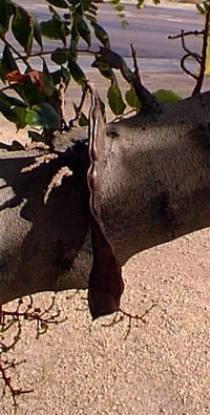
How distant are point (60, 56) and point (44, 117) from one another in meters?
0.44

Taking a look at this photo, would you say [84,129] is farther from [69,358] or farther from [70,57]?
[69,358]

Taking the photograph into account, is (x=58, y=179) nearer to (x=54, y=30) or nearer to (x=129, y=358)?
(x=54, y=30)

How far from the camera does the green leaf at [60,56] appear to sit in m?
1.79

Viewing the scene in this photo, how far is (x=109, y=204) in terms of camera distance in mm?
1142

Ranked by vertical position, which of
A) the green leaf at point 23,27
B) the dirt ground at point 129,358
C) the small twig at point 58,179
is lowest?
the dirt ground at point 129,358

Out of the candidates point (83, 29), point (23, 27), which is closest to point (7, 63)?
point (23, 27)

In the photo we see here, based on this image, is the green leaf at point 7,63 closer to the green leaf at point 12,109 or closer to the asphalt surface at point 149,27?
the green leaf at point 12,109

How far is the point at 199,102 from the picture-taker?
1.27 meters

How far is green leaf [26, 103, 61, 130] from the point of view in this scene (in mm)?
1384

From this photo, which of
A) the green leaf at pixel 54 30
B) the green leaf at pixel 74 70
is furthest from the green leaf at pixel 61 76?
the green leaf at pixel 54 30

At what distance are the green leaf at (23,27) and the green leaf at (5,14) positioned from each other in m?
0.01

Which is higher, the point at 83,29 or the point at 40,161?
the point at 40,161

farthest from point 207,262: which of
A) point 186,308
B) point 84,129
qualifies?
point 84,129

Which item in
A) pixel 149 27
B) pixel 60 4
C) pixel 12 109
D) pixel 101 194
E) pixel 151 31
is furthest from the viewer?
pixel 149 27
